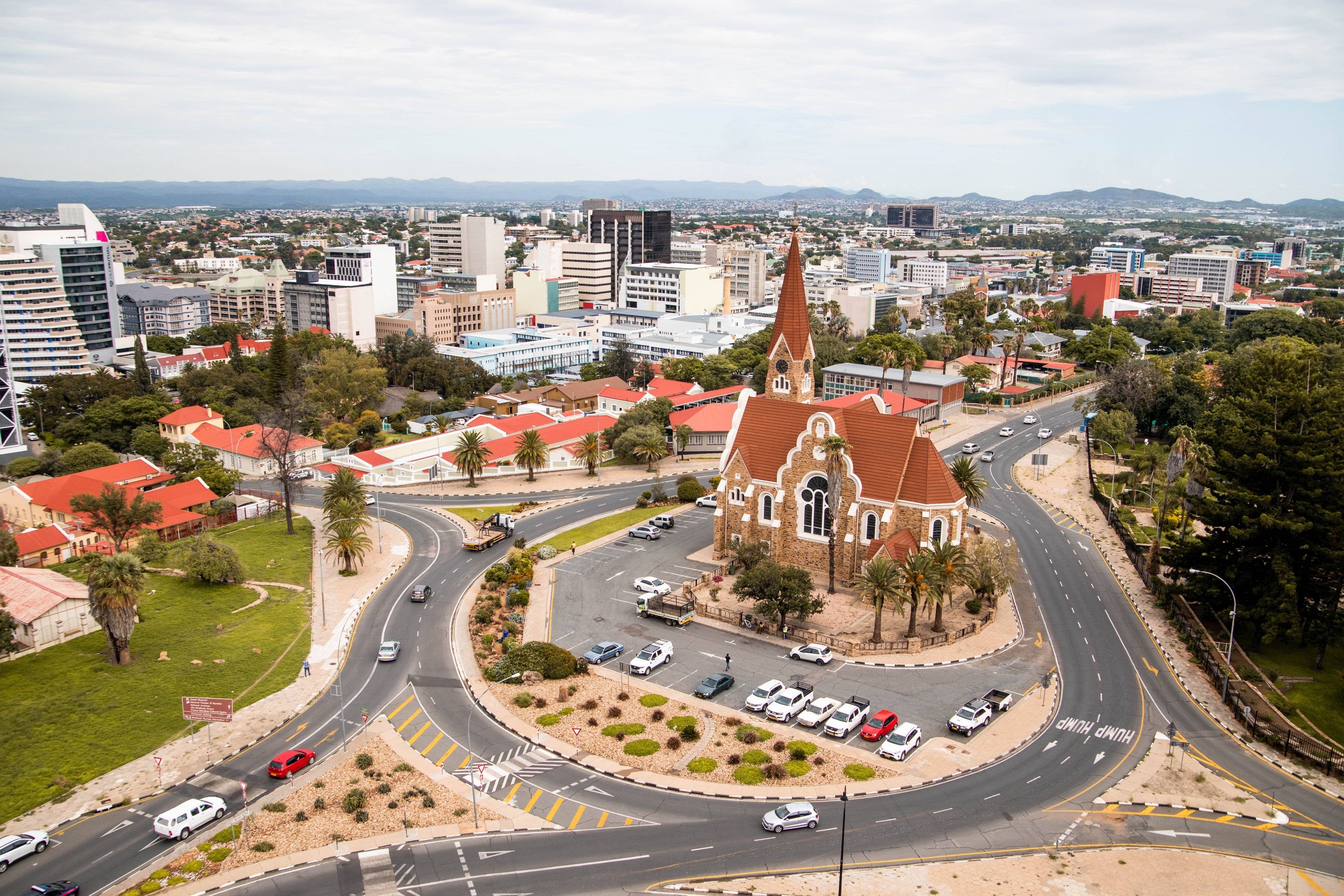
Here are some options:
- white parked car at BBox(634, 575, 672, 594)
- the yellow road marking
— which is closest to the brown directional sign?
the yellow road marking

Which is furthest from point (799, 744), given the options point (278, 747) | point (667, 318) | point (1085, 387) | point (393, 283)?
point (393, 283)

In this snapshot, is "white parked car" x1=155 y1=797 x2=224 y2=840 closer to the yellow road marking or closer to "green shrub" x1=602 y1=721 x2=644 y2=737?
the yellow road marking

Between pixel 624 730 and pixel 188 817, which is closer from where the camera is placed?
pixel 188 817

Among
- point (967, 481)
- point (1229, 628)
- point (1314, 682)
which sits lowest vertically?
point (1314, 682)

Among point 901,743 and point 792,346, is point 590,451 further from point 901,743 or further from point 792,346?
point 901,743

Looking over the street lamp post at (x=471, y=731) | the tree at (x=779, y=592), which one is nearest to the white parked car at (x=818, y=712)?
the tree at (x=779, y=592)

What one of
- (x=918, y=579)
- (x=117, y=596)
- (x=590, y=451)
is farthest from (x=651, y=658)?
(x=590, y=451)

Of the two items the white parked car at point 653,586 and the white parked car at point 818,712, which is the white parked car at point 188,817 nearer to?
the white parked car at point 818,712
